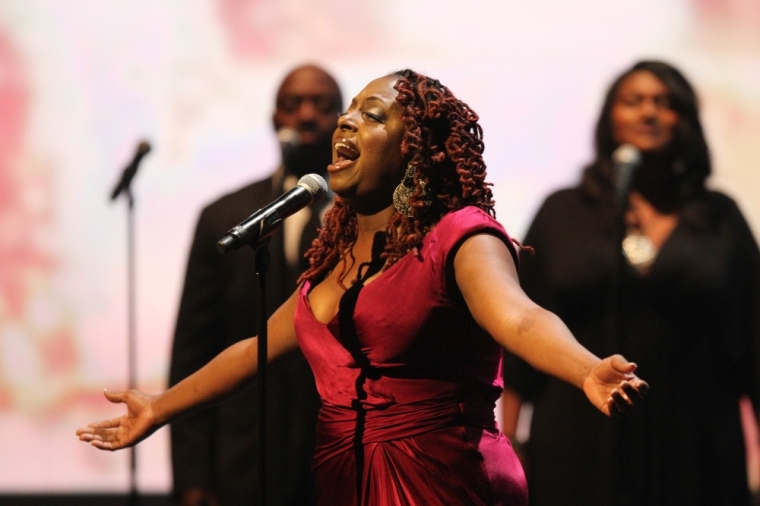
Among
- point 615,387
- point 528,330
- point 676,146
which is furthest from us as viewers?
point 676,146

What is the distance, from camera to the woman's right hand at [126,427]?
3207mm

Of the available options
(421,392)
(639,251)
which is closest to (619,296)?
(639,251)

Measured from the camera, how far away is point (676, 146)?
14.5 ft

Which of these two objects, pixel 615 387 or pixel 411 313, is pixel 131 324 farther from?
pixel 615 387

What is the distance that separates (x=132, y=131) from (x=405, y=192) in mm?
2713

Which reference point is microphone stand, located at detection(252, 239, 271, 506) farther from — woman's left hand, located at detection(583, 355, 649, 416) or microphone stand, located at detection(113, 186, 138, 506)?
microphone stand, located at detection(113, 186, 138, 506)

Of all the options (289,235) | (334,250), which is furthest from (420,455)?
(289,235)

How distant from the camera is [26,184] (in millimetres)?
5344

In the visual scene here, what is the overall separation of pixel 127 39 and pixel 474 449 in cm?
326

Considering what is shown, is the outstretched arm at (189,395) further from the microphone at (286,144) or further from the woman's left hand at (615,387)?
the woman's left hand at (615,387)

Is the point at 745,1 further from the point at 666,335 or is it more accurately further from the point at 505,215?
the point at 666,335

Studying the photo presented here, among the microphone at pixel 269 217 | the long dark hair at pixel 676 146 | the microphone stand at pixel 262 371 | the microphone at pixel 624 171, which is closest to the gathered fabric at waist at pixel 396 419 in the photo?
the microphone stand at pixel 262 371

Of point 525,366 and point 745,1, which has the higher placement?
point 745,1

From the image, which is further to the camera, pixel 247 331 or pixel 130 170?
pixel 130 170
